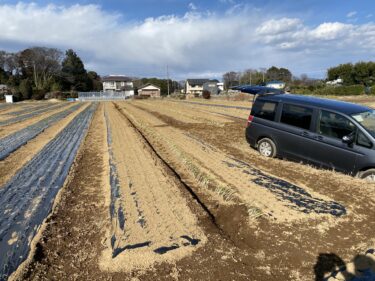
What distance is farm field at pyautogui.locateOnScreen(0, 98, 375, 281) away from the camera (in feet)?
12.1

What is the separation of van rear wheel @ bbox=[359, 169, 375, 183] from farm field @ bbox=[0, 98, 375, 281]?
288 mm

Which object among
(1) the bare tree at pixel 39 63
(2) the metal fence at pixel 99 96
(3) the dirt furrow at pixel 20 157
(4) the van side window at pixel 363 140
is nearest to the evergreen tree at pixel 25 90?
(2) the metal fence at pixel 99 96

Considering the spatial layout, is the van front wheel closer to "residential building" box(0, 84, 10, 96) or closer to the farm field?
the farm field

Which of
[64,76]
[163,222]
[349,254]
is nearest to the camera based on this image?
[349,254]

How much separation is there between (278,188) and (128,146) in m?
6.18

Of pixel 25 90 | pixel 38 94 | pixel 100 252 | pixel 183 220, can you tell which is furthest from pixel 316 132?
pixel 38 94

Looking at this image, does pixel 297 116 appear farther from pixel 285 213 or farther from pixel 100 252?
pixel 100 252

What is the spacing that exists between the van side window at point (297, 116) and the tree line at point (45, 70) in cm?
7720

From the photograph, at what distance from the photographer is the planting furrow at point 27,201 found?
4141 millimetres

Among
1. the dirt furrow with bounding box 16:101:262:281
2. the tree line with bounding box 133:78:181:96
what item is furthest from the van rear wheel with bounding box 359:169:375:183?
the tree line with bounding box 133:78:181:96

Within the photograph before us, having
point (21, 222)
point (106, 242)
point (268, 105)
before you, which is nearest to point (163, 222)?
point (106, 242)

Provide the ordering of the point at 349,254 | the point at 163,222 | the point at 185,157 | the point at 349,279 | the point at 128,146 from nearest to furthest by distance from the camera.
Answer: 1. the point at 349,279
2. the point at 349,254
3. the point at 163,222
4. the point at 185,157
5. the point at 128,146

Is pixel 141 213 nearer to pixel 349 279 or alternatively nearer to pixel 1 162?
pixel 349 279

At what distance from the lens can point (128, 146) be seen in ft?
36.0
